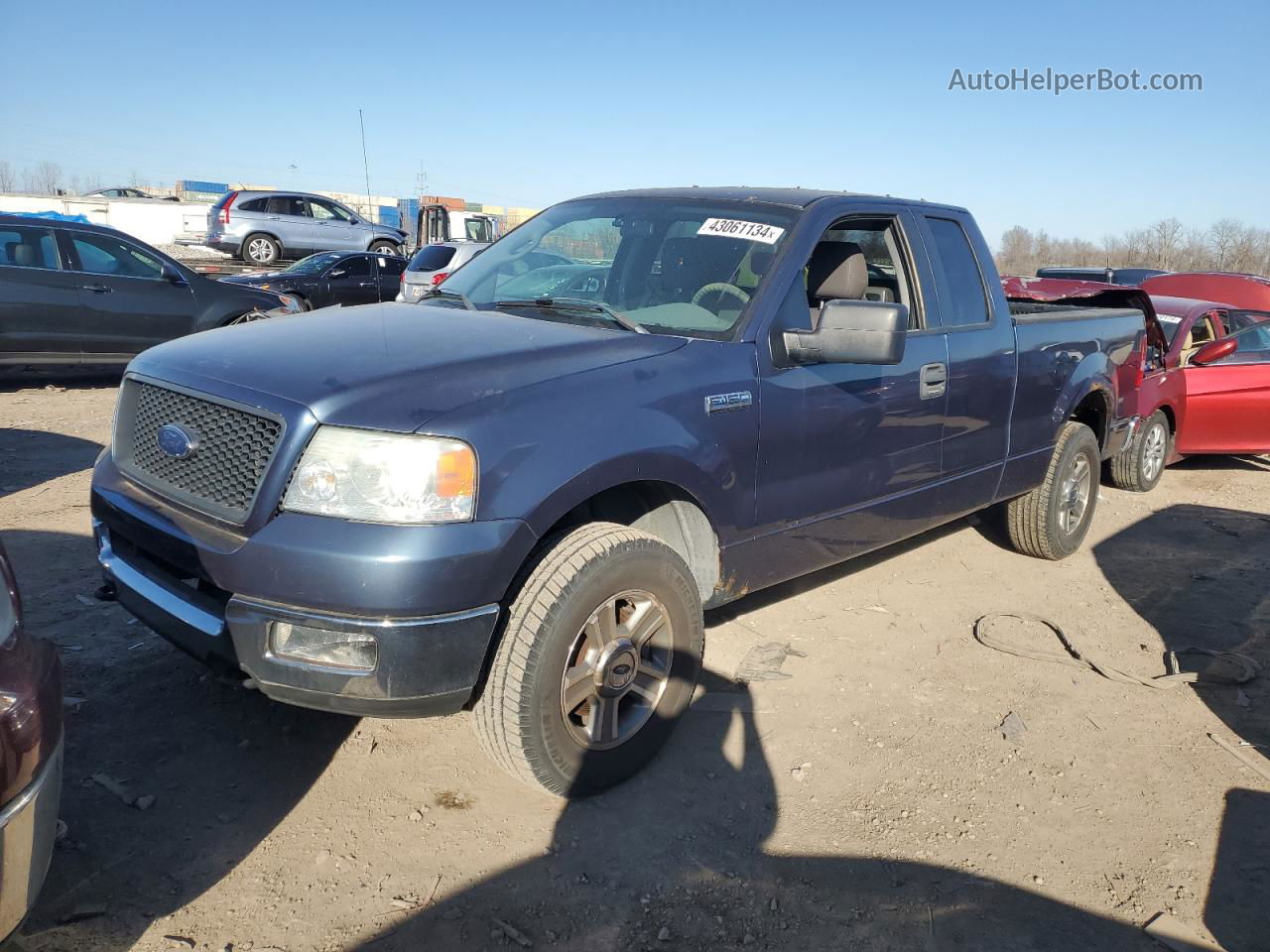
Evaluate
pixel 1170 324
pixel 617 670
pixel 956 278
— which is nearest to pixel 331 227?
pixel 1170 324

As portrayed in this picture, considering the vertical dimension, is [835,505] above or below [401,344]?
below

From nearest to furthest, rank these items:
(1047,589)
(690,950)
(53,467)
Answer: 1. (690,950)
2. (1047,589)
3. (53,467)

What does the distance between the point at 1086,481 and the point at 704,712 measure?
Answer: 134 inches

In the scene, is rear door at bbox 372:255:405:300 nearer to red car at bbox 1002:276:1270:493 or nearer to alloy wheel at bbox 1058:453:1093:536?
red car at bbox 1002:276:1270:493

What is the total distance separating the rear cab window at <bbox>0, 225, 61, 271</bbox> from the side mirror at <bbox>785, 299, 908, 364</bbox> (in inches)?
A: 335

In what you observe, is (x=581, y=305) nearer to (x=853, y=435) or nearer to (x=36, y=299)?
(x=853, y=435)

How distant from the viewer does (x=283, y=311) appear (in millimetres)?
10531

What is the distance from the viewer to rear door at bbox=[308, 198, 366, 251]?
72.0ft

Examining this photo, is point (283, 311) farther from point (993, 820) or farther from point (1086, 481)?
point (993, 820)

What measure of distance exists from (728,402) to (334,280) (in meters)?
13.8

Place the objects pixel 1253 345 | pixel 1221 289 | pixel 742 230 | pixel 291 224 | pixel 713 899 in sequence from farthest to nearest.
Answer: pixel 291 224 < pixel 1221 289 < pixel 1253 345 < pixel 742 230 < pixel 713 899

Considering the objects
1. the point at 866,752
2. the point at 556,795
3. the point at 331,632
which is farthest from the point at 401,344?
the point at 866,752

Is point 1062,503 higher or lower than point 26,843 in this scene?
lower

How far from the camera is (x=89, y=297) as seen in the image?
933cm
